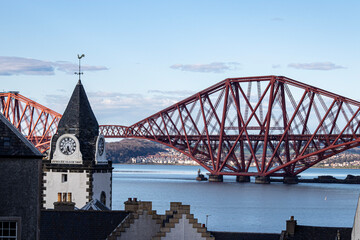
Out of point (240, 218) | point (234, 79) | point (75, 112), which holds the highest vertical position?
point (234, 79)

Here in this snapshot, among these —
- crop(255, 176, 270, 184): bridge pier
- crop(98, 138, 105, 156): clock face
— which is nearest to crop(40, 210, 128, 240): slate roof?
crop(98, 138, 105, 156): clock face

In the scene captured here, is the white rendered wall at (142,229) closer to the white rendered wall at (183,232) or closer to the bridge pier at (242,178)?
the white rendered wall at (183,232)

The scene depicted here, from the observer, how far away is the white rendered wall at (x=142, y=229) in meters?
33.4

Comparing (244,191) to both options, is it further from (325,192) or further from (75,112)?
(75,112)

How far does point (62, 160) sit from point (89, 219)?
36.4ft

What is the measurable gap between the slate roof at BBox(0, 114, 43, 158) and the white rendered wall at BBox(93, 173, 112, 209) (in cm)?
2369

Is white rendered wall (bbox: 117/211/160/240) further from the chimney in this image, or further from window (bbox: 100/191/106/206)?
window (bbox: 100/191/106/206)

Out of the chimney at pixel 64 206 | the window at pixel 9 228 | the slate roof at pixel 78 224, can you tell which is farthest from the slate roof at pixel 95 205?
the window at pixel 9 228

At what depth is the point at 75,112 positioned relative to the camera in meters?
47.5

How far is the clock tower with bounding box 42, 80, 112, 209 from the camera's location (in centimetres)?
4531

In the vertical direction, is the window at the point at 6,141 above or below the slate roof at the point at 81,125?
below

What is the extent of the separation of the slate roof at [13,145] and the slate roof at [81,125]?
24821mm

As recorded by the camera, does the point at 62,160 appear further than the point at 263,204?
No

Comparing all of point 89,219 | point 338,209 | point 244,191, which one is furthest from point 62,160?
point 244,191
